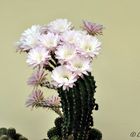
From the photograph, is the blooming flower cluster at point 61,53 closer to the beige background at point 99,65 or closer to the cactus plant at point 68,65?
the cactus plant at point 68,65

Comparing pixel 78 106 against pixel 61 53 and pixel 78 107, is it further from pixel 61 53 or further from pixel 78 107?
pixel 61 53

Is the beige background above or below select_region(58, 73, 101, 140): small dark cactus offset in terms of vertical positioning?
above

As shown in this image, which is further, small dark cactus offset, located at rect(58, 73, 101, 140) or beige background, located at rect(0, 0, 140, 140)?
beige background, located at rect(0, 0, 140, 140)

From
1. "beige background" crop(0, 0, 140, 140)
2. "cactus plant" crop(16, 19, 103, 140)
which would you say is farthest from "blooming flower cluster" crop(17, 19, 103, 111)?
"beige background" crop(0, 0, 140, 140)

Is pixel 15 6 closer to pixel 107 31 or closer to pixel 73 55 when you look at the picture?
pixel 107 31

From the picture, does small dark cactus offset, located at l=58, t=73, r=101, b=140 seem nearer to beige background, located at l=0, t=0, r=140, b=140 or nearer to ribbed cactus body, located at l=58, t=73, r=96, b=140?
ribbed cactus body, located at l=58, t=73, r=96, b=140

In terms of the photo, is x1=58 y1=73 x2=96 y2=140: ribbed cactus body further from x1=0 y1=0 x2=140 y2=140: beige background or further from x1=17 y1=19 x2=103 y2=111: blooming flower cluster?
x1=0 y1=0 x2=140 y2=140: beige background

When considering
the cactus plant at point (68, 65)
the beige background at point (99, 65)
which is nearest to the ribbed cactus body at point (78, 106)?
the cactus plant at point (68, 65)

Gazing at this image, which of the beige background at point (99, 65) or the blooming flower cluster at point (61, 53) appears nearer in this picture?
the blooming flower cluster at point (61, 53)
